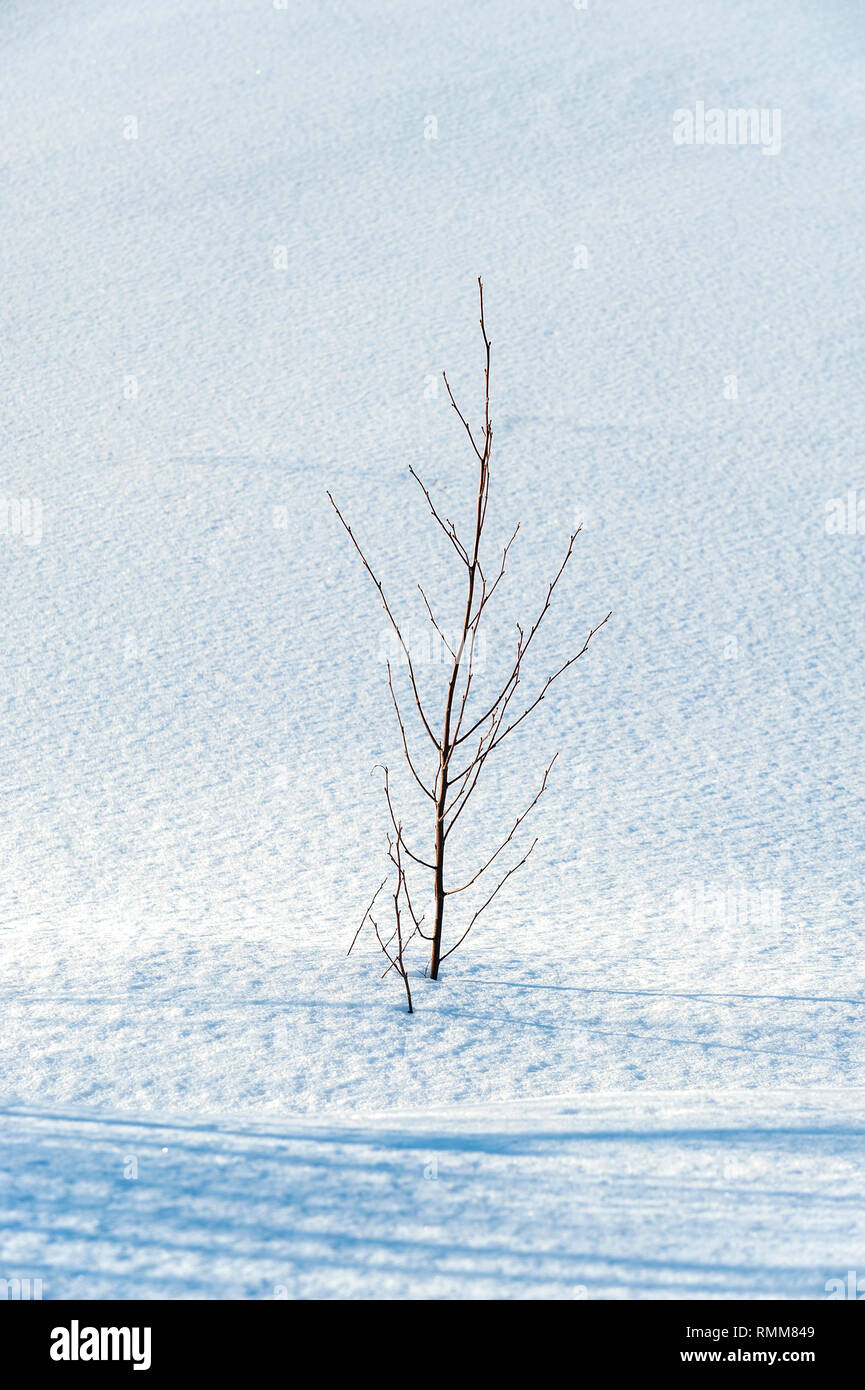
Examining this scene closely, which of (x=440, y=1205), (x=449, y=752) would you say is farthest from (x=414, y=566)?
(x=440, y=1205)

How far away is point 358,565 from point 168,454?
9.24 feet

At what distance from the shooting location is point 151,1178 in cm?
258

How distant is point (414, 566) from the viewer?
930cm

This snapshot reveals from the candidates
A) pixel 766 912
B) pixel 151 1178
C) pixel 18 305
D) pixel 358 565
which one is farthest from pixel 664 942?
pixel 18 305

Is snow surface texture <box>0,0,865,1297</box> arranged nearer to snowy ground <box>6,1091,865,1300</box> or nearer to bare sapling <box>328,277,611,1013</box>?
snowy ground <box>6,1091,865,1300</box>

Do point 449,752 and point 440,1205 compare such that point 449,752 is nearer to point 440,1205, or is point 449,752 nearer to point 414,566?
point 440,1205

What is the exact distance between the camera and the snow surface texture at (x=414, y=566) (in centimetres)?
343

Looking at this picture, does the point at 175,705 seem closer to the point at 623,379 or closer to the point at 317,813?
the point at 317,813

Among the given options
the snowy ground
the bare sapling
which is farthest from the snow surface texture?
the bare sapling

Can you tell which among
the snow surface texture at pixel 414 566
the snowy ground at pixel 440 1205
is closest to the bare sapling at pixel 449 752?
the snow surface texture at pixel 414 566

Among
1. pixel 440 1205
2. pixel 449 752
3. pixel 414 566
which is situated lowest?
pixel 440 1205

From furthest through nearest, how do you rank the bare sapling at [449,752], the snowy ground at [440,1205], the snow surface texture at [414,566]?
the bare sapling at [449,752] < the snow surface texture at [414,566] < the snowy ground at [440,1205]

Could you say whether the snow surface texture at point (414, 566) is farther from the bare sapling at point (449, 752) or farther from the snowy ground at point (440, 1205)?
the bare sapling at point (449, 752)

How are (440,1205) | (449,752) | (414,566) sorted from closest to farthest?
1. (440,1205)
2. (449,752)
3. (414,566)
